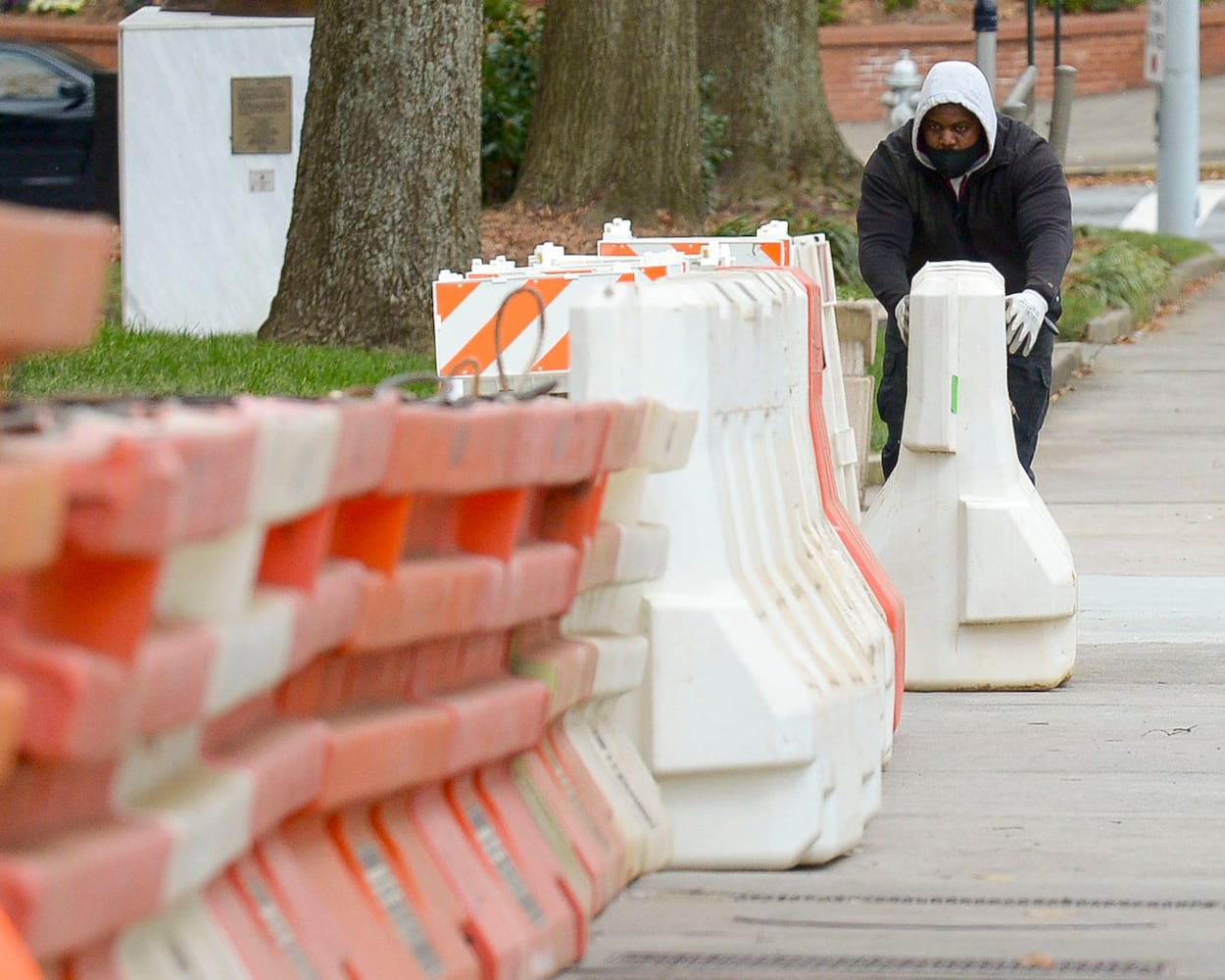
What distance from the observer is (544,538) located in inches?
162

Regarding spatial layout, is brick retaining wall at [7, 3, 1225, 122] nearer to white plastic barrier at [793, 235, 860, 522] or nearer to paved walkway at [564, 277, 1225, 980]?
paved walkway at [564, 277, 1225, 980]

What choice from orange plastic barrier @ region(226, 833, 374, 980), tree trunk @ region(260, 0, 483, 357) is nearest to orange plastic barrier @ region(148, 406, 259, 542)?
orange plastic barrier @ region(226, 833, 374, 980)

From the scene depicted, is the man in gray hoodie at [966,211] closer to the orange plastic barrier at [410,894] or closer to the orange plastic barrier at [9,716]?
the orange plastic barrier at [410,894]

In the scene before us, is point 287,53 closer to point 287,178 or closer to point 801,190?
point 287,178

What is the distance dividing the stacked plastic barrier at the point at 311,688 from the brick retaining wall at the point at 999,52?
33064 millimetres

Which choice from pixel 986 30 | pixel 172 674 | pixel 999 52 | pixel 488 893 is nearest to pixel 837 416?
pixel 488 893

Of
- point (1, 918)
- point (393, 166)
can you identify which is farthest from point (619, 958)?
point (393, 166)

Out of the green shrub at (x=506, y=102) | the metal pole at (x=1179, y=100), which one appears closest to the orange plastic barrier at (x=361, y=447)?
the green shrub at (x=506, y=102)

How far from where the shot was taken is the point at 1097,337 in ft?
56.7

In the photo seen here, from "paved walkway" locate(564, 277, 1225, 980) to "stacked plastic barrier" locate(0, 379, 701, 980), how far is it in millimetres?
243

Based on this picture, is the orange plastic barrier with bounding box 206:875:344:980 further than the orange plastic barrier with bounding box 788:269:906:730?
No

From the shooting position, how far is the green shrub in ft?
63.3

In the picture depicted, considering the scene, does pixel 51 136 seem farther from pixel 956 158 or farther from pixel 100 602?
pixel 100 602

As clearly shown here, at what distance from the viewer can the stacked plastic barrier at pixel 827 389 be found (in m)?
5.98
